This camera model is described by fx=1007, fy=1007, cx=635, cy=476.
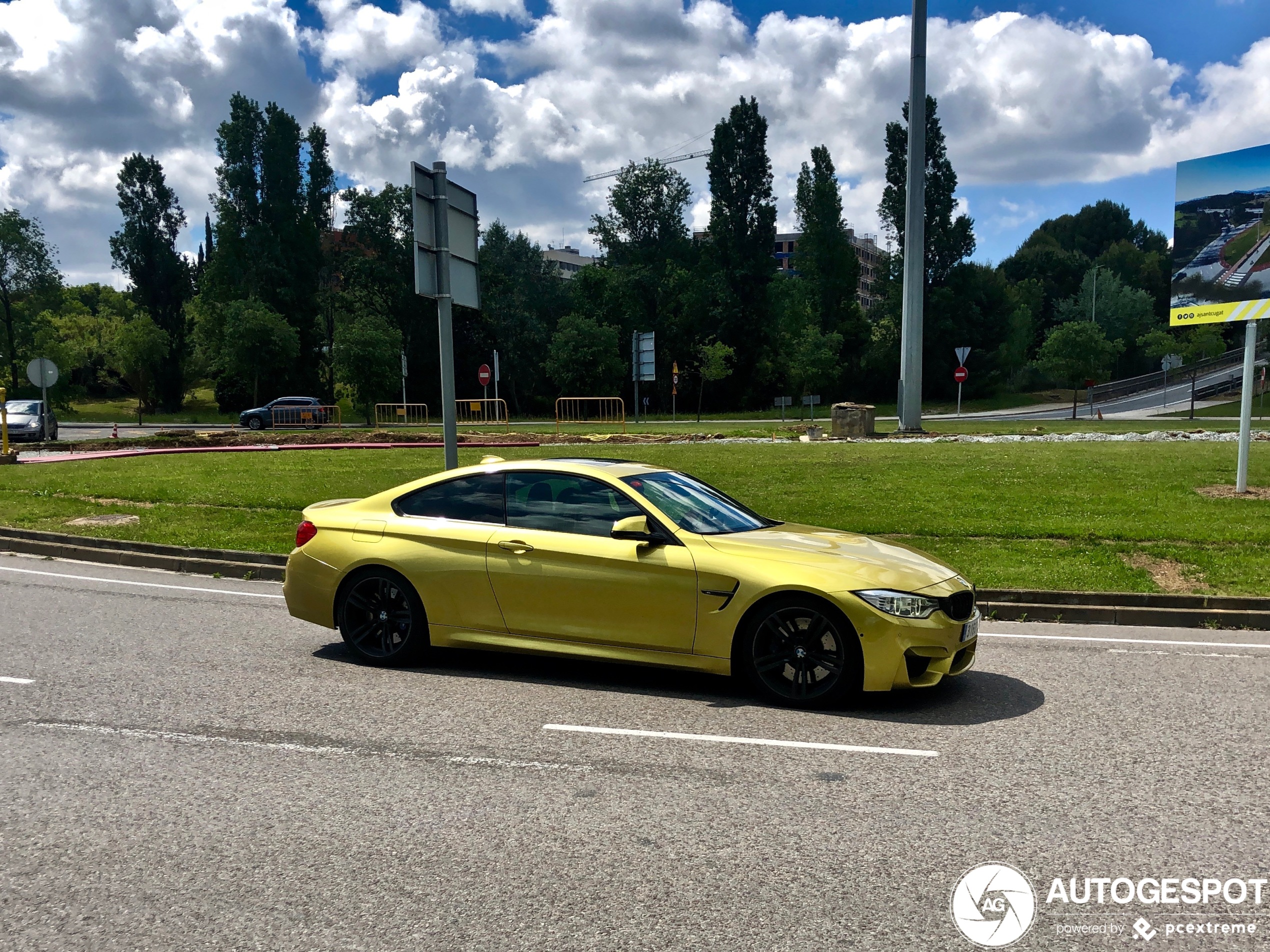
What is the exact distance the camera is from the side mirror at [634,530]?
6.25m

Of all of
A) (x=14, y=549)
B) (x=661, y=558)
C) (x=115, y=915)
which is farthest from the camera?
(x=14, y=549)

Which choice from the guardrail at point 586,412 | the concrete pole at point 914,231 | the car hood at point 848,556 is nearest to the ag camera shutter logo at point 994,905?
the car hood at point 848,556

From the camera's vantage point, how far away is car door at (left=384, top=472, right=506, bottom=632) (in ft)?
22.2

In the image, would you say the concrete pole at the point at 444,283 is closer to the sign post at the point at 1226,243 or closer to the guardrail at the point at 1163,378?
the sign post at the point at 1226,243

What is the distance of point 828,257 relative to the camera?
75000 millimetres

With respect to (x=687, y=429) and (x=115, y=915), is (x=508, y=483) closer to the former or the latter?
(x=115, y=915)

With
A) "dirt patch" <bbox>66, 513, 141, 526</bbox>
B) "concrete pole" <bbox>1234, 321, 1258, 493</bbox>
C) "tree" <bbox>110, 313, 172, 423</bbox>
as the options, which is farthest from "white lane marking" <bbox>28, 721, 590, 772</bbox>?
"tree" <bbox>110, 313, 172, 423</bbox>

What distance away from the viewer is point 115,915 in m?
3.41

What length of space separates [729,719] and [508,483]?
7.64 ft

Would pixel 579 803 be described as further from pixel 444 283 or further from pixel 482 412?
pixel 482 412

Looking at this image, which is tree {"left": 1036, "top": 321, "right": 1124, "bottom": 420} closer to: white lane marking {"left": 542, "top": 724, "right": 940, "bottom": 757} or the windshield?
the windshield

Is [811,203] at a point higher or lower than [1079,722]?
higher

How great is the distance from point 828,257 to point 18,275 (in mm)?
56157

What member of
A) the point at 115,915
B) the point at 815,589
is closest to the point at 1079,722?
the point at 815,589
